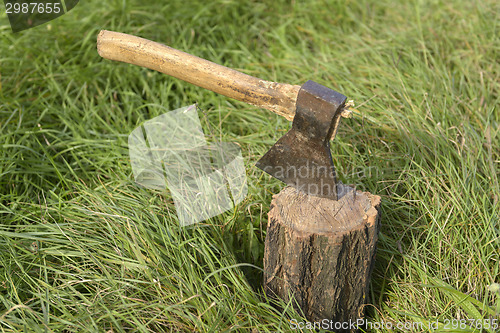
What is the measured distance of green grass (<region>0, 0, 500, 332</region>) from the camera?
81.1 inches

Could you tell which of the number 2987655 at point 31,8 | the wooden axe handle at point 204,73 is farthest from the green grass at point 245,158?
the wooden axe handle at point 204,73

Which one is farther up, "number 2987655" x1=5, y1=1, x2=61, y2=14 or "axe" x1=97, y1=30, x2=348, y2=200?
"axe" x1=97, y1=30, x2=348, y2=200

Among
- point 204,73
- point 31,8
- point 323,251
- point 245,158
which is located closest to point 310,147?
point 323,251

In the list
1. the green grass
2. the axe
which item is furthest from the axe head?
the green grass

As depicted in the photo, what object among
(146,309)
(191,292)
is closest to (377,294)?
(191,292)

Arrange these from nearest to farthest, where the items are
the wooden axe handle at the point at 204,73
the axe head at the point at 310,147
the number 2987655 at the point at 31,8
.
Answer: the axe head at the point at 310,147 → the wooden axe handle at the point at 204,73 → the number 2987655 at the point at 31,8

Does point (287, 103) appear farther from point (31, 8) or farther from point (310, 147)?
point (31, 8)

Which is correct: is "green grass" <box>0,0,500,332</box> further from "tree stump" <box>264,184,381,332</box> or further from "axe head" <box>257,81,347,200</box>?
"axe head" <box>257,81,347,200</box>

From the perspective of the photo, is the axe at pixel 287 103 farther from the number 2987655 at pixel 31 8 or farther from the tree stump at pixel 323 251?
the number 2987655 at pixel 31 8

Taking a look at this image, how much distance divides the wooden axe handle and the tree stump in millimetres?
425

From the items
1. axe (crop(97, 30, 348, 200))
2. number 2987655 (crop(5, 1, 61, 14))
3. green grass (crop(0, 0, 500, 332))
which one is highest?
axe (crop(97, 30, 348, 200))

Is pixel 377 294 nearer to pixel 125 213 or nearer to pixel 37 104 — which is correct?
pixel 125 213

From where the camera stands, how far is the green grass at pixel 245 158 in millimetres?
2061

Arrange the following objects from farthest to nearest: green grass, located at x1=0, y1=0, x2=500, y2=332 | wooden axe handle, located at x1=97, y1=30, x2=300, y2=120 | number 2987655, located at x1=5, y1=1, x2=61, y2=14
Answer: number 2987655, located at x1=5, y1=1, x2=61, y2=14
green grass, located at x1=0, y1=0, x2=500, y2=332
wooden axe handle, located at x1=97, y1=30, x2=300, y2=120
